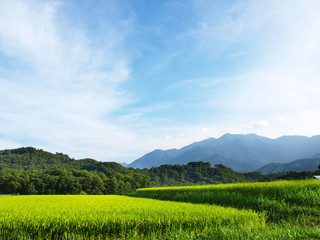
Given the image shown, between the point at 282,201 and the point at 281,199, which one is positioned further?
the point at 281,199

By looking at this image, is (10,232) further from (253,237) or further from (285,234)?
(285,234)

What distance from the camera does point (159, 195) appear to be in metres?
24.6

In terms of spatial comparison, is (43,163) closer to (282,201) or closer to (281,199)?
(281,199)

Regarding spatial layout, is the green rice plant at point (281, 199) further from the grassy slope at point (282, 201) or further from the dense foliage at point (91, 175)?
the dense foliage at point (91, 175)

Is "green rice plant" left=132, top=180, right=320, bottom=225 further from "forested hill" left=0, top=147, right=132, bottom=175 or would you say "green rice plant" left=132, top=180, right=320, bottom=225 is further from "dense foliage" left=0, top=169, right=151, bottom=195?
"forested hill" left=0, top=147, right=132, bottom=175

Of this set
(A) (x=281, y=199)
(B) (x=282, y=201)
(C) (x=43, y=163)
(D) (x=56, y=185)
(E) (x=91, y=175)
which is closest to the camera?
(B) (x=282, y=201)

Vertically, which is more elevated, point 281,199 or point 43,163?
point 43,163

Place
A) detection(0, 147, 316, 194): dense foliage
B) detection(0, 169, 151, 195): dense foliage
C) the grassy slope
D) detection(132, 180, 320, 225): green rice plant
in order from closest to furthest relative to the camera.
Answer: the grassy slope → detection(132, 180, 320, 225): green rice plant → detection(0, 169, 151, 195): dense foliage → detection(0, 147, 316, 194): dense foliage

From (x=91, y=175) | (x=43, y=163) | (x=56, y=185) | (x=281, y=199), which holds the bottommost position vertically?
(x=56, y=185)

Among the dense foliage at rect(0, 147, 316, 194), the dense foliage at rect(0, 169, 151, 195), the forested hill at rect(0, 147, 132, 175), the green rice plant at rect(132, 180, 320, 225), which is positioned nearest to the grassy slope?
the green rice plant at rect(132, 180, 320, 225)

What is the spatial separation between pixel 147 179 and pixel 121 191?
1090 cm

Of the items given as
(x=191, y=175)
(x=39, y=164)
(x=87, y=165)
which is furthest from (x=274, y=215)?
(x=39, y=164)

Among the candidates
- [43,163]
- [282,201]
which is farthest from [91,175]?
[43,163]

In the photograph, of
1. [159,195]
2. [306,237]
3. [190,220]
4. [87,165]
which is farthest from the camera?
[87,165]
